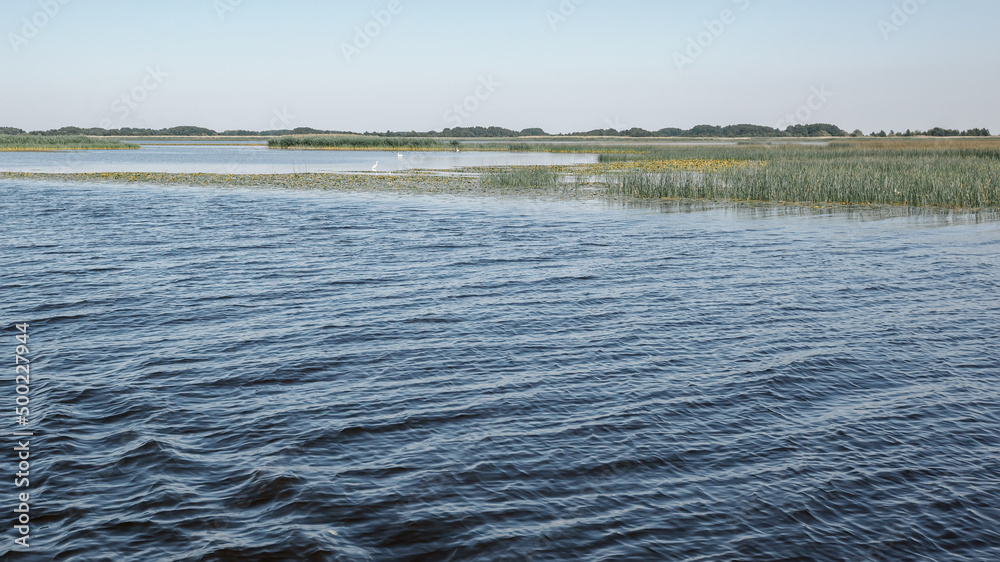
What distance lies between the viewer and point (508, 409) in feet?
26.2

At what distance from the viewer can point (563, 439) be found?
720cm

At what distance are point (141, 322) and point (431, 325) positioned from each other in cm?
449

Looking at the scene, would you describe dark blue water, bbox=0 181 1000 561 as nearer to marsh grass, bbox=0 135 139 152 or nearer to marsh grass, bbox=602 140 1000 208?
marsh grass, bbox=602 140 1000 208

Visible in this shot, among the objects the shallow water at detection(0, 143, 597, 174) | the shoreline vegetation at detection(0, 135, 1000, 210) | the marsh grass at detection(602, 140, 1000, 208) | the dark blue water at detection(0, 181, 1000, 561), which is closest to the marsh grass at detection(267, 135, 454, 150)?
the shallow water at detection(0, 143, 597, 174)

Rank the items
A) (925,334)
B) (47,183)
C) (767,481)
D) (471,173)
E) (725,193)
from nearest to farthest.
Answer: (767,481)
(925,334)
(725,193)
(47,183)
(471,173)

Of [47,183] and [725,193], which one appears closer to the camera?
[725,193]

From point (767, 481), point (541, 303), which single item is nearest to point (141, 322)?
point (541, 303)

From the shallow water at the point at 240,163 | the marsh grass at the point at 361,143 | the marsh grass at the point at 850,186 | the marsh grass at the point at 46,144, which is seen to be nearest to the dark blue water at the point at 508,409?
the marsh grass at the point at 850,186

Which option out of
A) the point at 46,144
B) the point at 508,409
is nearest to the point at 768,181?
the point at 508,409

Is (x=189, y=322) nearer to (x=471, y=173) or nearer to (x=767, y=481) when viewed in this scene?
(x=767, y=481)

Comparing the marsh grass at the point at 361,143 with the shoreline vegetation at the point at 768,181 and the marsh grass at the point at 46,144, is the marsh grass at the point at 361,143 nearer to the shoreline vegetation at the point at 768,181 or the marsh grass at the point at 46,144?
the marsh grass at the point at 46,144

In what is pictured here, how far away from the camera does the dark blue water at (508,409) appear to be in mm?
5582

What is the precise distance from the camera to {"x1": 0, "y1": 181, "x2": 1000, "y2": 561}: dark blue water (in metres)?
5.58

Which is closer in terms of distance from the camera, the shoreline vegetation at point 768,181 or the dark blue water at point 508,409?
the dark blue water at point 508,409
